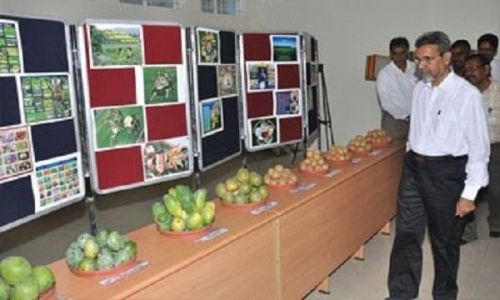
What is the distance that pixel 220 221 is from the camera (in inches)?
87.0

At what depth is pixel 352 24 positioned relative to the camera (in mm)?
6570

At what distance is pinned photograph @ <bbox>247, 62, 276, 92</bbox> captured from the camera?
129 inches

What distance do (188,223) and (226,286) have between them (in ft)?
0.98

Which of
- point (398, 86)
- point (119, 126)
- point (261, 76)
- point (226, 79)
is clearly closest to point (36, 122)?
point (119, 126)

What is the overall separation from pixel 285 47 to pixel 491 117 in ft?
5.36

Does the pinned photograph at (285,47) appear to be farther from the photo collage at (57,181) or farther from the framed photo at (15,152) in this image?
the framed photo at (15,152)

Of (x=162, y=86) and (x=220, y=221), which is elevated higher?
(x=162, y=86)

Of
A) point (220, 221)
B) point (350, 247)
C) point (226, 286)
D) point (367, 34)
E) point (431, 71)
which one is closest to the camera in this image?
point (226, 286)

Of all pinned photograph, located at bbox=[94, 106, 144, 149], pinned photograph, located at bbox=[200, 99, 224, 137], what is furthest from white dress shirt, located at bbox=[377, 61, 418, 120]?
pinned photograph, located at bbox=[94, 106, 144, 149]

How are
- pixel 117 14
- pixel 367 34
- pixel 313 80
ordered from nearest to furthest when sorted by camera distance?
pixel 313 80 → pixel 117 14 → pixel 367 34

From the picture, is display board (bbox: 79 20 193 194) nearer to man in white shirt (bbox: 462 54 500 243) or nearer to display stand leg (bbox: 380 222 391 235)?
display stand leg (bbox: 380 222 391 235)

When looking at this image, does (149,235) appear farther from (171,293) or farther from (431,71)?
(431,71)

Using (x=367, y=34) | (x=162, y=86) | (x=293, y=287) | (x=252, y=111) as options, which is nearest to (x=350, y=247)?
(x=293, y=287)

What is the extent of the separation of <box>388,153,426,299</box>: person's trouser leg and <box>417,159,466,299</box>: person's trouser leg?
7 cm
